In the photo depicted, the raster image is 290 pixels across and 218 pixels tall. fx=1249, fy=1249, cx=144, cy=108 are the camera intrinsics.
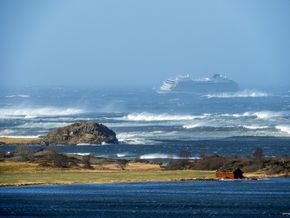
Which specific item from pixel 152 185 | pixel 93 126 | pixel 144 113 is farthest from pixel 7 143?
pixel 144 113

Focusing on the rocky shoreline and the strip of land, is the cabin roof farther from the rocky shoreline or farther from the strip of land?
the rocky shoreline

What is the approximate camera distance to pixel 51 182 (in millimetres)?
66688

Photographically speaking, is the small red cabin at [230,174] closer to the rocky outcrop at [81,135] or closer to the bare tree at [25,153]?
the bare tree at [25,153]

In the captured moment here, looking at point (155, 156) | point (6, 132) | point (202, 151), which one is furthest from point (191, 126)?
point (155, 156)

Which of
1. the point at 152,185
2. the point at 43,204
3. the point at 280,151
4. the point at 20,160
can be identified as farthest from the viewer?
the point at 280,151

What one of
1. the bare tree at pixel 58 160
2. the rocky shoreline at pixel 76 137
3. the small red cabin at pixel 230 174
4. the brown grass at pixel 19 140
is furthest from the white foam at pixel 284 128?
the small red cabin at pixel 230 174

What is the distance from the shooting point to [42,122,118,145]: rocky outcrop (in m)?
100

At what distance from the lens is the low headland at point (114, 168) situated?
68688 millimetres

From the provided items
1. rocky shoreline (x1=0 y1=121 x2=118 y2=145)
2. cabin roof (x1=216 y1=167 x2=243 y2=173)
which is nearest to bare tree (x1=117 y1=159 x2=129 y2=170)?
cabin roof (x1=216 y1=167 x2=243 y2=173)

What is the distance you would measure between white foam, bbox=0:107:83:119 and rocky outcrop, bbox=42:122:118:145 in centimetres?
4310

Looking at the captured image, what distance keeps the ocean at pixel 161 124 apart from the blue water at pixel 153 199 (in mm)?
20598

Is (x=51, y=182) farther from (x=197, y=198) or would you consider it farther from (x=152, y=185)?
(x=197, y=198)

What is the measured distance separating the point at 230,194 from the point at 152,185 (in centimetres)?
683

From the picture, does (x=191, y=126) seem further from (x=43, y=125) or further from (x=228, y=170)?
(x=228, y=170)
